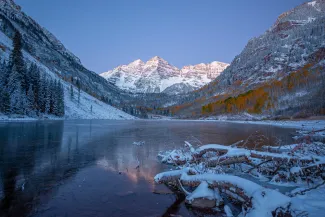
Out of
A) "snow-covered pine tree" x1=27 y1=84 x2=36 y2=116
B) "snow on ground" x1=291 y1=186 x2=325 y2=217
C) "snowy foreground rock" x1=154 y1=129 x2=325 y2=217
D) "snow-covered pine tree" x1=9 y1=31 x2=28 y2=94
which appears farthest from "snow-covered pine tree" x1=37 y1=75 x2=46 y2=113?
"snow on ground" x1=291 y1=186 x2=325 y2=217

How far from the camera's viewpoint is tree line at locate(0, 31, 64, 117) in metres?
53.2

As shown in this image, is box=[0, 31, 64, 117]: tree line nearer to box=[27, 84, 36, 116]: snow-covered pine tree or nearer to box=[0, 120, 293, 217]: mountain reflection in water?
box=[27, 84, 36, 116]: snow-covered pine tree

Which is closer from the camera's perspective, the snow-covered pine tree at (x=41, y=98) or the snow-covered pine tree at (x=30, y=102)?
the snow-covered pine tree at (x=30, y=102)

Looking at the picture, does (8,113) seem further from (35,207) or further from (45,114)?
(35,207)

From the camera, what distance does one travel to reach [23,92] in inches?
2267

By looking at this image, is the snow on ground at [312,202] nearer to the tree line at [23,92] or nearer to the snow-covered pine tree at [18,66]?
the tree line at [23,92]

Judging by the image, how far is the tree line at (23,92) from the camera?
5316 centimetres

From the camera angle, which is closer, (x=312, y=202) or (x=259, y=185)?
(x=259, y=185)

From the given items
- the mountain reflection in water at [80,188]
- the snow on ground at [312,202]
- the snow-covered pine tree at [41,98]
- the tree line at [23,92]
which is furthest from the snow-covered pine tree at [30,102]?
the snow on ground at [312,202]

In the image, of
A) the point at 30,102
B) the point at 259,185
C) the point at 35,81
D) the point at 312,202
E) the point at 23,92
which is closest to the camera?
the point at 259,185

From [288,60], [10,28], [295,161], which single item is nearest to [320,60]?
[288,60]

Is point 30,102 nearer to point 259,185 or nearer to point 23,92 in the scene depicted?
point 23,92

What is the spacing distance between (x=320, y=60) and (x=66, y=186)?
707ft

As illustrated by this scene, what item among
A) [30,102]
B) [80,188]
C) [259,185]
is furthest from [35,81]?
[259,185]
